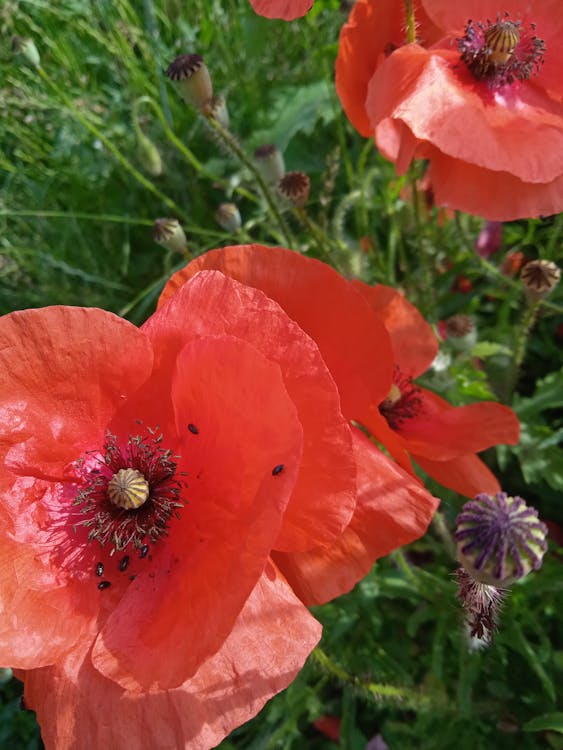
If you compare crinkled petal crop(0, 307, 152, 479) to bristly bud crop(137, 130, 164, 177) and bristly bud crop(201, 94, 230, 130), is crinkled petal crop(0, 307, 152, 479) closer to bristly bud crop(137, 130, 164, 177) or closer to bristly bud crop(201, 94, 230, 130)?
bristly bud crop(201, 94, 230, 130)

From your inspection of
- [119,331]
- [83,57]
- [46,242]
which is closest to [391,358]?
[119,331]

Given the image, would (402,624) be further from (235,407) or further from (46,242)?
(46,242)

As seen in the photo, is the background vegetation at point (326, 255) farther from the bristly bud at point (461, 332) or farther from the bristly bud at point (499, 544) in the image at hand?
the bristly bud at point (499, 544)

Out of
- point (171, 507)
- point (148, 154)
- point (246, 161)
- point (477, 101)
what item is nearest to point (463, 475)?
point (171, 507)

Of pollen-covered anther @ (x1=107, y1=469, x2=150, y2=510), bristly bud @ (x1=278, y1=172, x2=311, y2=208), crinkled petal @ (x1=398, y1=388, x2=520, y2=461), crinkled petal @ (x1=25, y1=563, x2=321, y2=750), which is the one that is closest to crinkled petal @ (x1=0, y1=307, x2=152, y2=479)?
pollen-covered anther @ (x1=107, y1=469, x2=150, y2=510)

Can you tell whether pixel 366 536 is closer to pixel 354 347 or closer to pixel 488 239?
pixel 354 347
